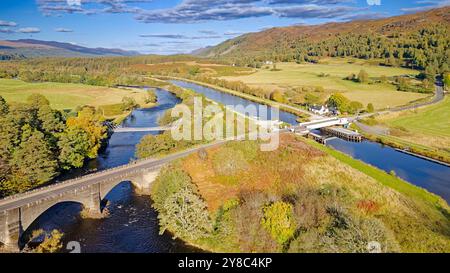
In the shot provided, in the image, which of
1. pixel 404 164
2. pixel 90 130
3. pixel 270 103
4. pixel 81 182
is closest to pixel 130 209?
pixel 81 182

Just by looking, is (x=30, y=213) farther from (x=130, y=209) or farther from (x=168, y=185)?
(x=168, y=185)

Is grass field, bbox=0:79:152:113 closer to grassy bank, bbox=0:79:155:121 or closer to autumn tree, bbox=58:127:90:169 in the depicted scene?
grassy bank, bbox=0:79:155:121

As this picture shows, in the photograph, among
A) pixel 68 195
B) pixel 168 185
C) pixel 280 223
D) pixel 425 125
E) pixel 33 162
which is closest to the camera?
pixel 280 223

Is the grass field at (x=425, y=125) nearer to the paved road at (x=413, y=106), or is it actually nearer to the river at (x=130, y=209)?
the paved road at (x=413, y=106)

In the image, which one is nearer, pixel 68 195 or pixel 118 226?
pixel 118 226
